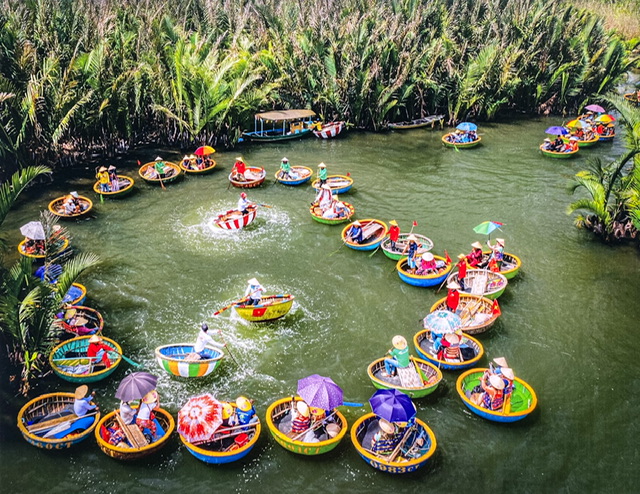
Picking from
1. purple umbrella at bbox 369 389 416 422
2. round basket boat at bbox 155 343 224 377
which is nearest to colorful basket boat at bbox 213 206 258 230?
round basket boat at bbox 155 343 224 377

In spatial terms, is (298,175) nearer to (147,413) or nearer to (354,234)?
(354,234)

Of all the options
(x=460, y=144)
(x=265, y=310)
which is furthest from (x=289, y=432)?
(x=460, y=144)

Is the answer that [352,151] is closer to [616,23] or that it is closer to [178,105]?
[178,105]

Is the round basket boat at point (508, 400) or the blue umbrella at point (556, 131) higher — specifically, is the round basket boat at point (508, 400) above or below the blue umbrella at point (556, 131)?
below

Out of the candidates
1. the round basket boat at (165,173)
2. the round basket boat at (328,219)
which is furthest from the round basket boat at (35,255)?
the round basket boat at (328,219)

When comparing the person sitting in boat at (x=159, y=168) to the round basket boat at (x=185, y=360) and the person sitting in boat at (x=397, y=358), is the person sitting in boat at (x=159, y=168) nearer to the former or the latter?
the round basket boat at (x=185, y=360)

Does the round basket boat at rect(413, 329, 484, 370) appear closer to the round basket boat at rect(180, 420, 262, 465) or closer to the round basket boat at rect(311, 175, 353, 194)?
the round basket boat at rect(180, 420, 262, 465)
